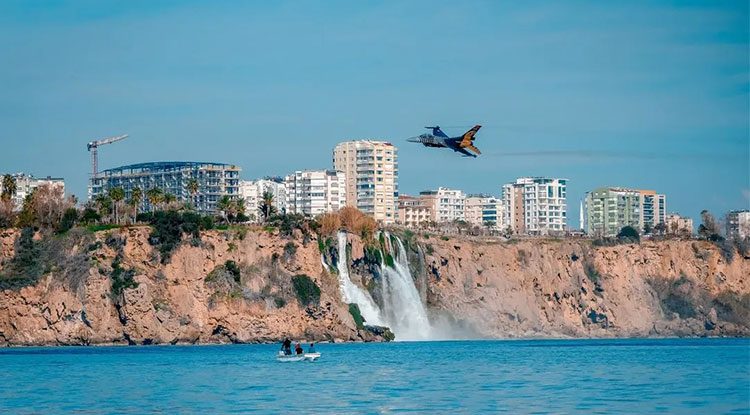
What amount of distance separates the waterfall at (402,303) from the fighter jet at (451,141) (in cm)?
6265

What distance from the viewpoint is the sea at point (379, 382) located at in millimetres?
51938

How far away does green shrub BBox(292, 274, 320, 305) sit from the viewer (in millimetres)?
115125

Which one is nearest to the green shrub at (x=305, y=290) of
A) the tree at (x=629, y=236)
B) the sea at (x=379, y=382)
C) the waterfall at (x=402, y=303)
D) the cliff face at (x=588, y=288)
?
the waterfall at (x=402, y=303)

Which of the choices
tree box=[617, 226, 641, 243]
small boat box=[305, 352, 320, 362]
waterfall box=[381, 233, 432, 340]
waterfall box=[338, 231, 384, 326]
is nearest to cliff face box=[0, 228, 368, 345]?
waterfall box=[338, 231, 384, 326]

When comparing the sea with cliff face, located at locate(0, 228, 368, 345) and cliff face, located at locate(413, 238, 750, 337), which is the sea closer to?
cliff face, located at locate(0, 228, 368, 345)

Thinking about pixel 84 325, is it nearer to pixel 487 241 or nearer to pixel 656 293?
pixel 487 241

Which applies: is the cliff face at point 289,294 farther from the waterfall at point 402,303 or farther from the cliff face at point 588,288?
the waterfall at point 402,303

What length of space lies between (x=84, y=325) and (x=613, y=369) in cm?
5372

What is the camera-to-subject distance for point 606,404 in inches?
2019

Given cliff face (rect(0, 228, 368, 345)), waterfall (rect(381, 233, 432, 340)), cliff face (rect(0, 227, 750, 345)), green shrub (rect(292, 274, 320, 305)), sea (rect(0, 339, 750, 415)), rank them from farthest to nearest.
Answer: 1. waterfall (rect(381, 233, 432, 340))
2. green shrub (rect(292, 274, 320, 305))
3. cliff face (rect(0, 227, 750, 345))
4. cliff face (rect(0, 228, 368, 345))
5. sea (rect(0, 339, 750, 415))

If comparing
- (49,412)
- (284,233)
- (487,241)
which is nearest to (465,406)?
(49,412)

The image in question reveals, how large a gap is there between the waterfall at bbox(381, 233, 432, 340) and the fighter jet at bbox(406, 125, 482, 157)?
6265 centimetres

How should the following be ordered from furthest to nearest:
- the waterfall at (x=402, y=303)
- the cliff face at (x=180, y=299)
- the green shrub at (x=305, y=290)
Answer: the waterfall at (x=402, y=303) < the green shrub at (x=305, y=290) < the cliff face at (x=180, y=299)

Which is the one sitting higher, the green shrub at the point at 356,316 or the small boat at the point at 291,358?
the green shrub at the point at 356,316
